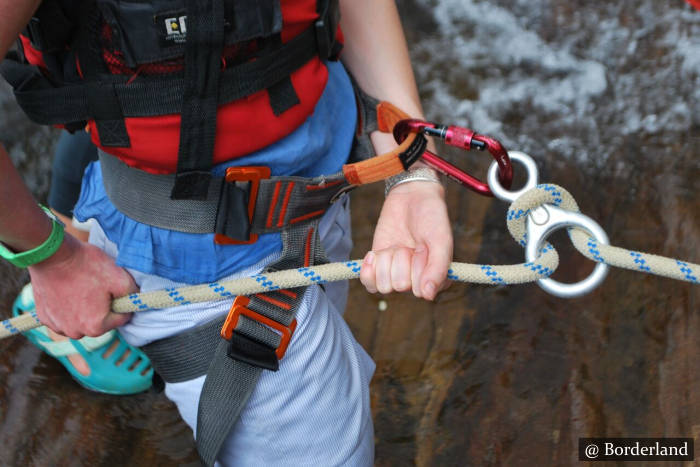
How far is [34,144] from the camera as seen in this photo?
71.7 inches

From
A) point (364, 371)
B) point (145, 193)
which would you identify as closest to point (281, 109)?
point (145, 193)

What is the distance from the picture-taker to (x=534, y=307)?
1509 millimetres

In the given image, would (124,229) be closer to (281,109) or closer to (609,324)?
(281,109)

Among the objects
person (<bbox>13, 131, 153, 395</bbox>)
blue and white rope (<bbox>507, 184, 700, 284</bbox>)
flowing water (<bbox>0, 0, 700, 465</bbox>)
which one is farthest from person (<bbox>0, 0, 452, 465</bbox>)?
flowing water (<bbox>0, 0, 700, 465</bbox>)

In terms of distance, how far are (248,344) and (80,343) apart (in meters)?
0.58

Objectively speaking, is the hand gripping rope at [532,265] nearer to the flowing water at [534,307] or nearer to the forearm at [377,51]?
the forearm at [377,51]

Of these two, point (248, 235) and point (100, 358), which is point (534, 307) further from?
point (100, 358)

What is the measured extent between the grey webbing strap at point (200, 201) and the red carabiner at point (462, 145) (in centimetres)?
13

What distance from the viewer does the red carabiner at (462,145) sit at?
2.86 ft

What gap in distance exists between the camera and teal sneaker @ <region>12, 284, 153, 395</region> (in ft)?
4.47

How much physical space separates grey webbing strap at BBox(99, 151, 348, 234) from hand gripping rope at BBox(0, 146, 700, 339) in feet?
0.28

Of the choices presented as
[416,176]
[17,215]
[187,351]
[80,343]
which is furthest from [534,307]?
[17,215]

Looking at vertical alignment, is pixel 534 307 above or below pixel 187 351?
above
